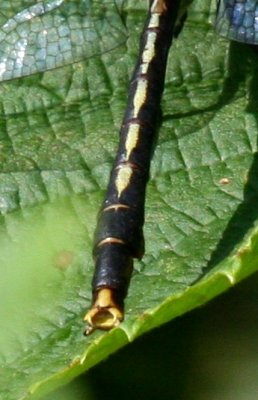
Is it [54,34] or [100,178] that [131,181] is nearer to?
[100,178]

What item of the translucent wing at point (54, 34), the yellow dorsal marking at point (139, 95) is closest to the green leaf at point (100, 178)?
the translucent wing at point (54, 34)

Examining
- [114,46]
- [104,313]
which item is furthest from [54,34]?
[104,313]

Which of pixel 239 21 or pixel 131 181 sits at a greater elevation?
pixel 239 21

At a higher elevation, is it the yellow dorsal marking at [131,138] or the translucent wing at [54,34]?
the translucent wing at [54,34]

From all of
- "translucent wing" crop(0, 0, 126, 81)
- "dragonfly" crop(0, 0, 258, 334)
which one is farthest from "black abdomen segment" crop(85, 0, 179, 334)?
"translucent wing" crop(0, 0, 126, 81)

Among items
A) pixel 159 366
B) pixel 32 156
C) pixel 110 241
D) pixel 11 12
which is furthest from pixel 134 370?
pixel 11 12

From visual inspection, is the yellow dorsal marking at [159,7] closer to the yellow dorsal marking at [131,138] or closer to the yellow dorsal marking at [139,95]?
the yellow dorsal marking at [139,95]

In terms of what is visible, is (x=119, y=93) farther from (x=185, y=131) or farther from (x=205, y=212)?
(x=205, y=212)
